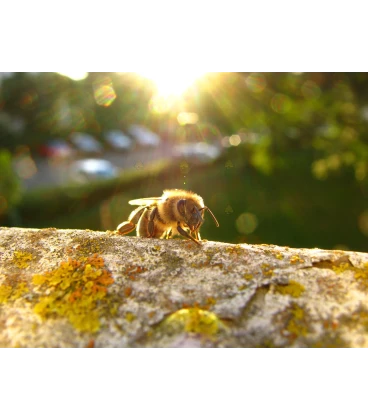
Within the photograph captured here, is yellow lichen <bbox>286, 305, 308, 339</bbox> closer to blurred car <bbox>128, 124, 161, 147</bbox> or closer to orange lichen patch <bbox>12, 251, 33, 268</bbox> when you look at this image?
orange lichen patch <bbox>12, 251, 33, 268</bbox>

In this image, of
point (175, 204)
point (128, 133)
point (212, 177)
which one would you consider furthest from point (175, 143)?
point (175, 204)

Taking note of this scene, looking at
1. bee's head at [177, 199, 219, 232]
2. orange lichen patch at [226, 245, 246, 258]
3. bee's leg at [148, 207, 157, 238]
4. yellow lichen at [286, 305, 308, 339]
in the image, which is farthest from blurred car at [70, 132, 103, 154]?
yellow lichen at [286, 305, 308, 339]

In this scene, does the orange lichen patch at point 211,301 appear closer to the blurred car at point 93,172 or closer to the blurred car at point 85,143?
the blurred car at point 93,172

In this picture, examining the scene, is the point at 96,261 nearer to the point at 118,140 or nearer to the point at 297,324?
the point at 297,324

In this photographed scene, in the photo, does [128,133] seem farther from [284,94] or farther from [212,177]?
[284,94]

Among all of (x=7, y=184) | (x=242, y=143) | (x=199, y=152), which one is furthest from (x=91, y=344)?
(x=199, y=152)

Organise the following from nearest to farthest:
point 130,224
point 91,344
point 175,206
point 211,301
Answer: point 91,344, point 211,301, point 130,224, point 175,206
